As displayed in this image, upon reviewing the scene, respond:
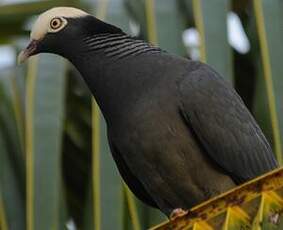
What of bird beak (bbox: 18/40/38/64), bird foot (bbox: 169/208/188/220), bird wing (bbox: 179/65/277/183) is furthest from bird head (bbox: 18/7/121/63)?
bird foot (bbox: 169/208/188/220)

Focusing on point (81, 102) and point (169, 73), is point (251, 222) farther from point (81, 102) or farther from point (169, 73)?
point (81, 102)

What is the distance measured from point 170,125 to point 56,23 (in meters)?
0.59

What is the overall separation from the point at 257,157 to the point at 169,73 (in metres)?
0.39

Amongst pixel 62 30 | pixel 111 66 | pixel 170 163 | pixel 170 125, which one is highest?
pixel 62 30

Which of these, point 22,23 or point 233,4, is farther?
point 22,23

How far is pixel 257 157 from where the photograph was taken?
2.70 meters

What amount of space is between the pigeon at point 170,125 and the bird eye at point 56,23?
12cm

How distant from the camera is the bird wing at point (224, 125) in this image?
268 centimetres

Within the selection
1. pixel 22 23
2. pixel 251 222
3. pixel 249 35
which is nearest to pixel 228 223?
pixel 251 222

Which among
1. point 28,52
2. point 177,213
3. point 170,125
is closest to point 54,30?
point 28,52

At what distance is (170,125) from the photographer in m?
2.62

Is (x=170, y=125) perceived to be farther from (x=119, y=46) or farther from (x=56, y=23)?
(x=56, y=23)

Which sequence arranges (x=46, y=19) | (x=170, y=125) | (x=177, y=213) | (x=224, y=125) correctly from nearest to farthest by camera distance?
(x=177, y=213), (x=170, y=125), (x=224, y=125), (x=46, y=19)

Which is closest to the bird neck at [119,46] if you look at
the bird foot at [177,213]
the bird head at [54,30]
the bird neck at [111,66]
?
the bird neck at [111,66]
